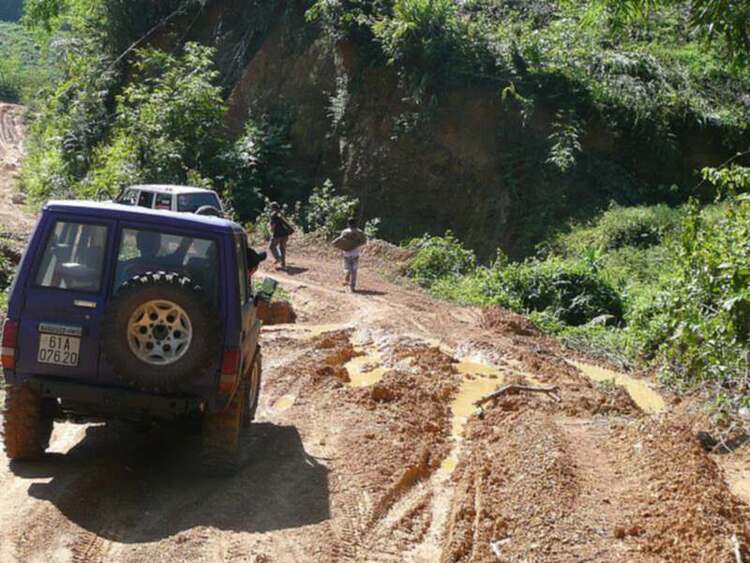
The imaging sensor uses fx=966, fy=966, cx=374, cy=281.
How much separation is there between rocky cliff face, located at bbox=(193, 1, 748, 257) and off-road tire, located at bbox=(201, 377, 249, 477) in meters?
18.3

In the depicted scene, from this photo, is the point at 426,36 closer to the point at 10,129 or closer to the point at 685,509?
the point at 685,509

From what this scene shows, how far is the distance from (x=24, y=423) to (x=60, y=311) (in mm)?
906

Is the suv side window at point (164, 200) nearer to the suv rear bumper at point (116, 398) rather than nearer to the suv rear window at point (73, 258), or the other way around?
the suv rear window at point (73, 258)

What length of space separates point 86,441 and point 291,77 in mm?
24885

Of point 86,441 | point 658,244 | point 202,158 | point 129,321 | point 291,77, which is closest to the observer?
point 129,321

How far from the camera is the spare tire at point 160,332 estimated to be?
21.6 feet

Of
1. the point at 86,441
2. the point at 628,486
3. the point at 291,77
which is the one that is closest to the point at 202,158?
the point at 291,77

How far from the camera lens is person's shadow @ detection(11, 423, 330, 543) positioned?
620 centimetres

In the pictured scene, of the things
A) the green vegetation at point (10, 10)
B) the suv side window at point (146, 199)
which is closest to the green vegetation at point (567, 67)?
the suv side window at point (146, 199)

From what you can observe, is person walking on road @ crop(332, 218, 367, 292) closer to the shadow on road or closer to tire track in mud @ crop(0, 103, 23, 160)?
the shadow on road

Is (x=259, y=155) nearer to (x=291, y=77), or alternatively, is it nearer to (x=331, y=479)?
(x=291, y=77)

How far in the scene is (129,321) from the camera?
21.6 ft

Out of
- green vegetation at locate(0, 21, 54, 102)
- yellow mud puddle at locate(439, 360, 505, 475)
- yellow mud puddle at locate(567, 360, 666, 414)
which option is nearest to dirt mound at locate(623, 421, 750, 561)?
yellow mud puddle at locate(439, 360, 505, 475)

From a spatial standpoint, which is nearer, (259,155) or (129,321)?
(129,321)
